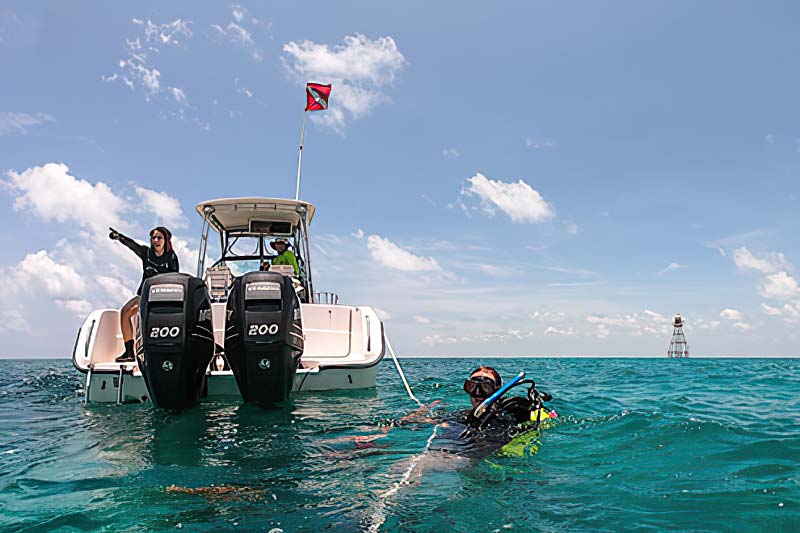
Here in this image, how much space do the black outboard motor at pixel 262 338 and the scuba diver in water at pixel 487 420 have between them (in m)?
1.25

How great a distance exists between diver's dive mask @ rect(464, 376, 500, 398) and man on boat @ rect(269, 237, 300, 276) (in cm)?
510

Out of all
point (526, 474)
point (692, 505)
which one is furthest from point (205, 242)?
point (692, 505)

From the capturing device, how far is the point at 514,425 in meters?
4.94

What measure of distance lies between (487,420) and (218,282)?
5862 mm

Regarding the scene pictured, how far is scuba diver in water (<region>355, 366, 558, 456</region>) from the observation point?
15.0 ft

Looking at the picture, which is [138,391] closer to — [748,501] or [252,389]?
[252,389]

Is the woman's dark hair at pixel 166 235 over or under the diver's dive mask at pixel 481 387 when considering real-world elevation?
over

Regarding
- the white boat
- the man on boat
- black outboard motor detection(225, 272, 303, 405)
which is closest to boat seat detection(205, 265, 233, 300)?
the white boat

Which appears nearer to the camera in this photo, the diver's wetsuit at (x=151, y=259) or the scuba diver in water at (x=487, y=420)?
the scuba diver in water at (x=487, y=420)

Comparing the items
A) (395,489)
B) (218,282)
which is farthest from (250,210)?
(395,489)

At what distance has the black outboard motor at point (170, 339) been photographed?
5629 millimetres

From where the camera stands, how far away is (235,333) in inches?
233

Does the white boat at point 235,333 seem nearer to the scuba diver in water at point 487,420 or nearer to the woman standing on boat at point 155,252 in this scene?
the woman standing on boat at point 155,252

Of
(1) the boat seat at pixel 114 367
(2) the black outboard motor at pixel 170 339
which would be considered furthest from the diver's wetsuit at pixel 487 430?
(1) the boat seat at pixel 114 367
